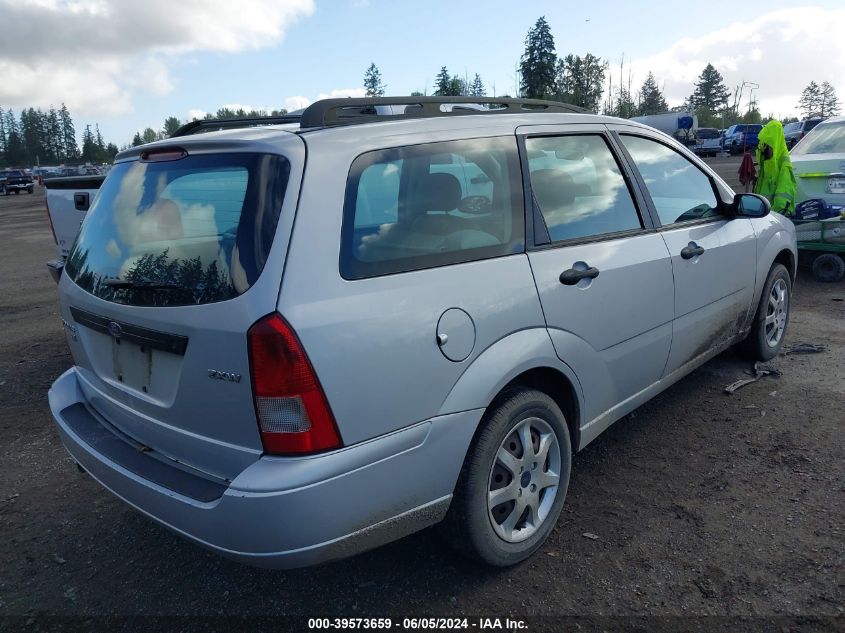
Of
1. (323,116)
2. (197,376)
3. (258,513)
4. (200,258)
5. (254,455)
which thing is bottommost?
(258,513)

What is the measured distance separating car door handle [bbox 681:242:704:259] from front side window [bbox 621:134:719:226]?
17 centimetres

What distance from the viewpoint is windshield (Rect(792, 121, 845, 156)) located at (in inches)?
351

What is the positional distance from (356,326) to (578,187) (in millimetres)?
1634

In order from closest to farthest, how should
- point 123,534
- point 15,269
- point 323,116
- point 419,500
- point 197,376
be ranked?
1. point 197,376
2. point 419,500
3. point 323,116
4. point 123,534
5. point 15,269

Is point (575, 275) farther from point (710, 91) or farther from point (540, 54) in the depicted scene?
point (710, 91)

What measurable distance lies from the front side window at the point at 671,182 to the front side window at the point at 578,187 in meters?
0.26

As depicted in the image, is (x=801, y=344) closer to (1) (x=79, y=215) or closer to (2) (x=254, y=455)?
(2) (x=254, y=455)

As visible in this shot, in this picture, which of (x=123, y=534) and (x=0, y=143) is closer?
(x=123, y=534)

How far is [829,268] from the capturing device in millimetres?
7797

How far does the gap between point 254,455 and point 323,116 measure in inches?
51.2

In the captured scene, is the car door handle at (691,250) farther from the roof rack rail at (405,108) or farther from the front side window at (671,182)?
the roof rack rail at (405,108)

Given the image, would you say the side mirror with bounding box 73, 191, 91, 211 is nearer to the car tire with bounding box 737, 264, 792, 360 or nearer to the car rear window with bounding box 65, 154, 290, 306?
the car rear window with bounding box 65, 154, 290, 306

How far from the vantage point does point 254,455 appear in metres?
2.14

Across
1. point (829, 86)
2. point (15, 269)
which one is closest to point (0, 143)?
point (15, 269)
